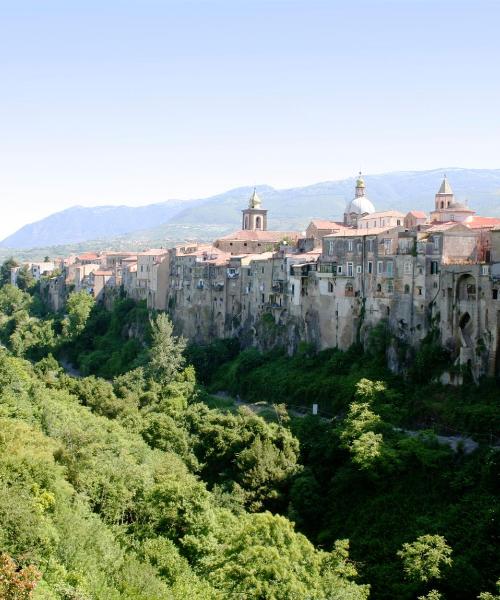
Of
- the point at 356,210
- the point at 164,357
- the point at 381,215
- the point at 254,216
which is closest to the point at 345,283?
the point at 164,357

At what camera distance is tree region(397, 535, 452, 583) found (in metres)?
33.2

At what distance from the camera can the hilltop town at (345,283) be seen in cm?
4931

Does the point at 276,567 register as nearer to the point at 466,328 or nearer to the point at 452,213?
the point at 466,328

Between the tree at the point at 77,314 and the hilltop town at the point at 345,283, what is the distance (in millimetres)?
3164

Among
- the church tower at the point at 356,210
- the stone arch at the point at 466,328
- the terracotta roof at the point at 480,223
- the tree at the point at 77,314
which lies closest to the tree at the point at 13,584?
the stone arch at the point at 466,328

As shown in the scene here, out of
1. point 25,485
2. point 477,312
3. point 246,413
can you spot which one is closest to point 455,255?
point 477,312

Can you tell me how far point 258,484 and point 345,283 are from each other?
20.8 m

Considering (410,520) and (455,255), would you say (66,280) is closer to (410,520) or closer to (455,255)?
(455,255)

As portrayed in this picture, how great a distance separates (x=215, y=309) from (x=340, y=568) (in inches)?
1797

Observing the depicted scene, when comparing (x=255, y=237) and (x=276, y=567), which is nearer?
(x=276, y=567)

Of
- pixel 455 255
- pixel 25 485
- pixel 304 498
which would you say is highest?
pixel 455 255

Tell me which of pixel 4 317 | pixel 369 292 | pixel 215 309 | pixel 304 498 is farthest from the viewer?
pixel 4 317

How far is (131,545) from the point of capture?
3278cm

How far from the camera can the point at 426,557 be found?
33812mm
